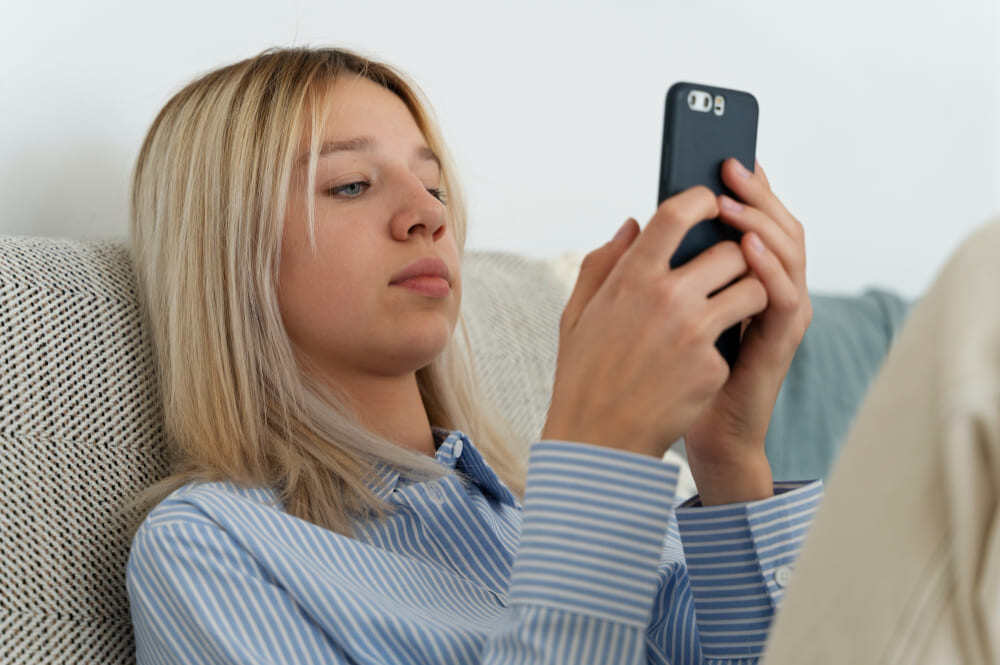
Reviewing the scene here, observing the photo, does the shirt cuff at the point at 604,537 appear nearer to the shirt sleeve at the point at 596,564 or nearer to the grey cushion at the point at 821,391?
the shirt sleeve at the point at 596,564

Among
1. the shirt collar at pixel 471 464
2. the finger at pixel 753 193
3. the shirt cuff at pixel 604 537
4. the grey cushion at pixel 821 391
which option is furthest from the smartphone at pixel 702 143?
the grey cushion at pixel 821 391

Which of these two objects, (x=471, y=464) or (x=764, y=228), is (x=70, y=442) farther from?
(x=764, y=228)

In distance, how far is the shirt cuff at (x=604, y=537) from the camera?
0.64m

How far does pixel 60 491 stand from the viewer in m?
0.88

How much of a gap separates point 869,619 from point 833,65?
175 centimetres

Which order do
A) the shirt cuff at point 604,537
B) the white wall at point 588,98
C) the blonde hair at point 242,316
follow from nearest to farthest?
the shirt cuff at point 604,537 → the blonde hair at point 242,316 → the white wall at point 588,98

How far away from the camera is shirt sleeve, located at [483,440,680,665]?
64cm

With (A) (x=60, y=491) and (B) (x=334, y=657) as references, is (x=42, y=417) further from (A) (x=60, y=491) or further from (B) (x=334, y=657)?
(B) (x=334, y=657)

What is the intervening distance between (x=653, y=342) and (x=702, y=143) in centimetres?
16

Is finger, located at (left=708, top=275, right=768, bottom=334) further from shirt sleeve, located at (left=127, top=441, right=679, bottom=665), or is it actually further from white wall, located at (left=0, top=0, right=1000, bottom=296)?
white wall, located at (left=0, top=0, right=1000, bottom=296)

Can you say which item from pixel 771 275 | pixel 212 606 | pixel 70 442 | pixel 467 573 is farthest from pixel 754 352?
pixel 70 442

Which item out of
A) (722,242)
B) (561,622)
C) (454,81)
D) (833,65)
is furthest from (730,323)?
(833,65)

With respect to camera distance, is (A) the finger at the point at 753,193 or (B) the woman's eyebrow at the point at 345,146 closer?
(A) the finger at the point at 753,193

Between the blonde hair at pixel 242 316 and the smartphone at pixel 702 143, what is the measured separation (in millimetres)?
365
